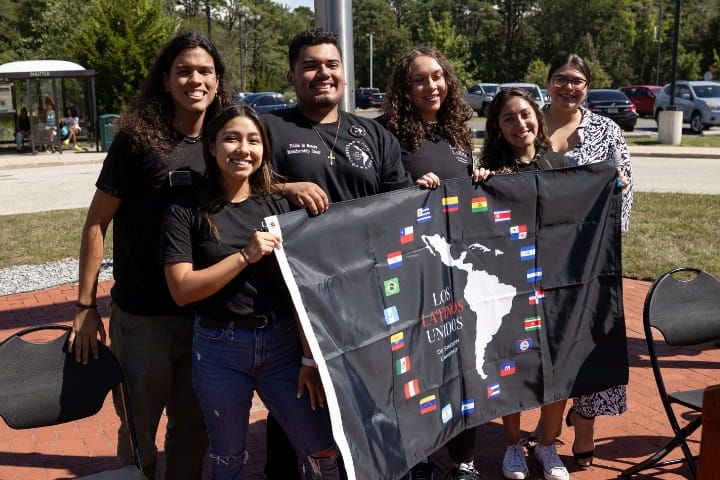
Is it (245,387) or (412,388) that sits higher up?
(245,387)

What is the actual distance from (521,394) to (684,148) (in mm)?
19262

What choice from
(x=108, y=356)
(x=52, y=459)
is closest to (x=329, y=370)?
(x=108, y=356)

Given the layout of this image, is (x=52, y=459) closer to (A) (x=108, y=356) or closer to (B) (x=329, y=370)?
(A) (x=108, y=356)

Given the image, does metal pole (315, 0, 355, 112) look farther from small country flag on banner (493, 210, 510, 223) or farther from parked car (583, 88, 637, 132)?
parked car (583, 88, 637, 132)

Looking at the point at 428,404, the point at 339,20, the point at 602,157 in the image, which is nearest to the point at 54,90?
the point at 339,20

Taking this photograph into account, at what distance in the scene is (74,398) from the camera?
311cm

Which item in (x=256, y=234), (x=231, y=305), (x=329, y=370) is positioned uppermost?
(x=256, y=234)

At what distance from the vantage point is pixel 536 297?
3746mm

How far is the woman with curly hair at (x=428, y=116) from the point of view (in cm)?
360

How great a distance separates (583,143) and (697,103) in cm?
2607

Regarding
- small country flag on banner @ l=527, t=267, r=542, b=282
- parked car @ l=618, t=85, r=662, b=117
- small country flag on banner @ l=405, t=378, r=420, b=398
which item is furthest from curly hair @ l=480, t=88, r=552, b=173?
parked car @ l=618, t=85, r=662, b=117

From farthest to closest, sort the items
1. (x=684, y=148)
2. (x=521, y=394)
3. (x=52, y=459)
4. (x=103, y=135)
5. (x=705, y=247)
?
(x=103, y=135) < (x=684, y=148) < (x=705, y=247) < (x=52, y=459) < (x=521, y=394)

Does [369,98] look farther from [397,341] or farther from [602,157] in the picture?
[397,341]

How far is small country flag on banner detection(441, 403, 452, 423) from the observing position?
133 inches
